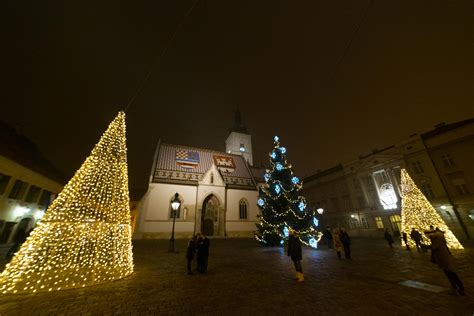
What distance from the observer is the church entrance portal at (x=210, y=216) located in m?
26.9

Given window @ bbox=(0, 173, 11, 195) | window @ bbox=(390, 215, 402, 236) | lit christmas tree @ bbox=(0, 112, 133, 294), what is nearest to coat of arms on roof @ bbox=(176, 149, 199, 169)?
window @ bbox=(0, 173, 11, 195)

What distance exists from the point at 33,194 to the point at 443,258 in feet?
100

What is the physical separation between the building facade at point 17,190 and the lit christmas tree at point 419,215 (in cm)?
3018

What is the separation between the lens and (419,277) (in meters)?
6.22

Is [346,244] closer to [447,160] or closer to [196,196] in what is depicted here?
[196,196]

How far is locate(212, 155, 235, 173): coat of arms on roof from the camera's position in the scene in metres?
32.7

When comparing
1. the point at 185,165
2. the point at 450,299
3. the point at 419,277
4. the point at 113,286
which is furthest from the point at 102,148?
the point at 185,165

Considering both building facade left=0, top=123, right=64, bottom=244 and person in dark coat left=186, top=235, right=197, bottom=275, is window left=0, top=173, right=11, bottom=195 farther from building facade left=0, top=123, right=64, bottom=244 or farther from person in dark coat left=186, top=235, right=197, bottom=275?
person in dark coat left=186, top=235, right=197, bottom=275

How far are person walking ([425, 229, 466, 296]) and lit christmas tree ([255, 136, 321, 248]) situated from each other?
976cm

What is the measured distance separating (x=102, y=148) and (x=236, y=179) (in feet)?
81.6

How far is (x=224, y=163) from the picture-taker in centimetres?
3362

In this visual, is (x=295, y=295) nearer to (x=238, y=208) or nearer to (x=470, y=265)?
(x=470, y=265)

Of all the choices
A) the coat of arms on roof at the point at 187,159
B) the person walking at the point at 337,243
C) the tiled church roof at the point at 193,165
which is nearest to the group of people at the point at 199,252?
the person walking at the point at 337,243

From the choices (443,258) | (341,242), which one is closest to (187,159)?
(341,242)
